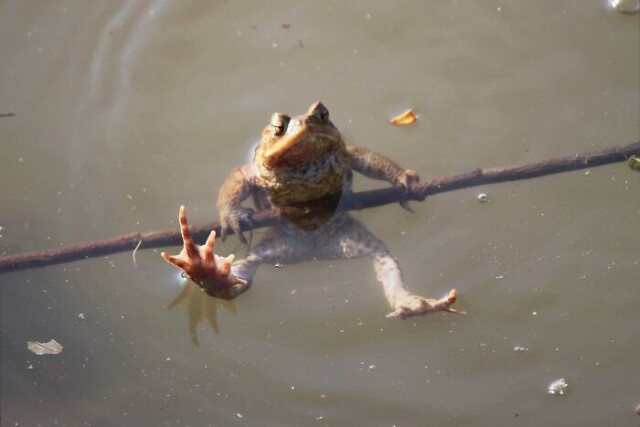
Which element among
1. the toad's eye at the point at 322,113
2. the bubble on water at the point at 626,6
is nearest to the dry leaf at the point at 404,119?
the toad's eye at the point at 322,113

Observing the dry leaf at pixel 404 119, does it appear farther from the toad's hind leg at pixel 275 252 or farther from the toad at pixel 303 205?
the toad's hind leg at pixel 275 252

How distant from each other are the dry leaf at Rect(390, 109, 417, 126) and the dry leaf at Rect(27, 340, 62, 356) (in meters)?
2.66

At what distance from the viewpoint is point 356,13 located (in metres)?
6.19

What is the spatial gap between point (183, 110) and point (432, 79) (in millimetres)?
1845

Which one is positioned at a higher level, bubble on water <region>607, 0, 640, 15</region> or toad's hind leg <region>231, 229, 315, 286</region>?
bubble on water <region>607, 0, 640, 15</region>

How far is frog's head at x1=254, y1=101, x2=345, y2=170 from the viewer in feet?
14.4

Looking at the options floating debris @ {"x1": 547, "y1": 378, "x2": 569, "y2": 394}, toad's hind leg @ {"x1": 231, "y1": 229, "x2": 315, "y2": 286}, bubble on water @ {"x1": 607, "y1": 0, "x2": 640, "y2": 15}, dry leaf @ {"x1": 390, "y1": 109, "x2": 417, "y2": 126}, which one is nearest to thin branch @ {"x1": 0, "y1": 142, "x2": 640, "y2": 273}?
toad's hind leg @ {"x1": 231, "y1": 229, "x2": 315, "y2": 286}

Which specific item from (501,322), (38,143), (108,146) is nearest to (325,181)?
(501,322)

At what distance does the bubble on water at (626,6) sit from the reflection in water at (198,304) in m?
3.66

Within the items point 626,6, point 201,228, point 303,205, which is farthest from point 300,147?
point 626,6

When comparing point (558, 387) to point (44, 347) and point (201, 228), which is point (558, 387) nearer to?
point (201, 228)

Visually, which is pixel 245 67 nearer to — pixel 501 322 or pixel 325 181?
pixel 325 181

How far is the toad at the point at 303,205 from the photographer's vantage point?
14.6 ft

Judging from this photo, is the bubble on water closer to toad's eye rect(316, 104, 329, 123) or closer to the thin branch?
the thin branch
